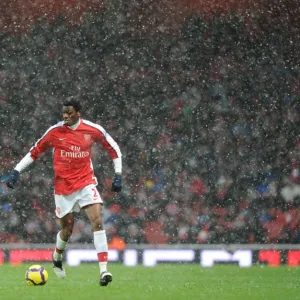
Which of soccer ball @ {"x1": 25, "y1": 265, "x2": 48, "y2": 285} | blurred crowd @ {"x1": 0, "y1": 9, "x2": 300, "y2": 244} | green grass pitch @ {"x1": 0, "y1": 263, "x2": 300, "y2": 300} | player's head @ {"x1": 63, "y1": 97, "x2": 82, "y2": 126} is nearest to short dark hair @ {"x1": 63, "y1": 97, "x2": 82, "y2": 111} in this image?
player's head @ {"x1": 63, "y1": 97, "x2": 82, "y2": 126}

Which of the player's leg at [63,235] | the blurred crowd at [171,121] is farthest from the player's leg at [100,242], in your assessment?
the blurred crowd at [171,121]

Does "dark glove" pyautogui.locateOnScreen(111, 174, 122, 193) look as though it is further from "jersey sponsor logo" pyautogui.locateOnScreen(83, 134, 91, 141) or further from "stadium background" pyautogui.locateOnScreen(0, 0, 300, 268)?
"stadium background" pyautogui.locateOnScreen(0, 0, 300, 268)

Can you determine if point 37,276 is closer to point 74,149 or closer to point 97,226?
point 97,226

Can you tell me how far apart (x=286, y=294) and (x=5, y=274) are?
360 centimetres

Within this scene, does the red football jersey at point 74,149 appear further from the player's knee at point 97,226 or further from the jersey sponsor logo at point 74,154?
the player's knee at point 97,226

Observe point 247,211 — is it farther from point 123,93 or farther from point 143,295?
point 143,295

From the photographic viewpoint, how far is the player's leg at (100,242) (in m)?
7.52

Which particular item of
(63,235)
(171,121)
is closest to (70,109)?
(63,235)

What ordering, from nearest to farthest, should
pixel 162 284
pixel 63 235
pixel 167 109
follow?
pixel 63 235 → pixel 162 284 → pixel 167 109

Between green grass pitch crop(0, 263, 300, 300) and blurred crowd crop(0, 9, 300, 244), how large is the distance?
3943 mm

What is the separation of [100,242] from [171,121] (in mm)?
9619

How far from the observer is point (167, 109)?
17.4 meters

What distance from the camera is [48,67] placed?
17875 millimetres

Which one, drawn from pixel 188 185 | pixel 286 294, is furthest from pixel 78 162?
pixel 188 185
